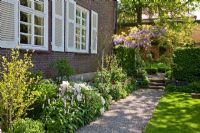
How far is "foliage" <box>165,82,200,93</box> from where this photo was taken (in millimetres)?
15663

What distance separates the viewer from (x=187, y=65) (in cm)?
1689

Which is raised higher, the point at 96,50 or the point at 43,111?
the point at 96,50

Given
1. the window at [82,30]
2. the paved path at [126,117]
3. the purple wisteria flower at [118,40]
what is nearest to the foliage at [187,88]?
the paved path at [126,117]

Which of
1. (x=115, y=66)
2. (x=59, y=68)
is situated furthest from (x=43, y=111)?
(x=115, y=66)

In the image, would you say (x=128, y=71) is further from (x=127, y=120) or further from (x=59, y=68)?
(x=127, y=120)

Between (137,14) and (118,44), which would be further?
(137,14)

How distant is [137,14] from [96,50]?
16.6 m

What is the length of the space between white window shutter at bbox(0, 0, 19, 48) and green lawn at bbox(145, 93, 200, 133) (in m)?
3.99

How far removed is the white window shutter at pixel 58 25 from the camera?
1111 centimetres

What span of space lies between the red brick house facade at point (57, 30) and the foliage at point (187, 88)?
12.1ft

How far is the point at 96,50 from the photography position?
1602 centimetres

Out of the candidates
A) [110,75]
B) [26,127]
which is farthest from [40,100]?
[110,75]

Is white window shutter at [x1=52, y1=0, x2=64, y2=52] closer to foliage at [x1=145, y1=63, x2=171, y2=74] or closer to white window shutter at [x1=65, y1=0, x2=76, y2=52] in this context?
white window shutter at [x1=65, y1=0, x2=76, y2=52]

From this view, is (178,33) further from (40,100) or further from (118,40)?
(40,100)
